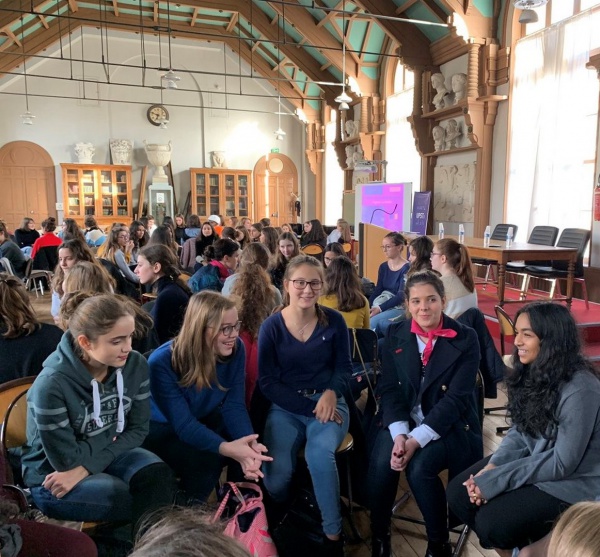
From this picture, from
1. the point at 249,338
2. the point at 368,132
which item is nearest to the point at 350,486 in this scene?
the point at 249,338

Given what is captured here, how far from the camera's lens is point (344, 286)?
2980mm

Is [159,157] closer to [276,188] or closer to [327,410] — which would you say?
[276,188]

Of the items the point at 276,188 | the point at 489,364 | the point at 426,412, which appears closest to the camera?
the point at 426,412

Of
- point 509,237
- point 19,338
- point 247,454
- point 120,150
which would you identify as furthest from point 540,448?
point 120,150

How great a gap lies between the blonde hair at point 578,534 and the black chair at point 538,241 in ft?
17.7

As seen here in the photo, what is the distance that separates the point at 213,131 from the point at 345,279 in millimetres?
12516

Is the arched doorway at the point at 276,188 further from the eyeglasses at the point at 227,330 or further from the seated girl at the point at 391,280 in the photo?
the eyeglasses at the point at 227,330

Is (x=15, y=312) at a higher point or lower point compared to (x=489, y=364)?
higher

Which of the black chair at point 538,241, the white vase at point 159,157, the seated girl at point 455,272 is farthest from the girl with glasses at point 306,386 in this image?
the white vase at point 159,157

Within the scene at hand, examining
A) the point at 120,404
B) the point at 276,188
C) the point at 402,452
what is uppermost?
the point at 276,188

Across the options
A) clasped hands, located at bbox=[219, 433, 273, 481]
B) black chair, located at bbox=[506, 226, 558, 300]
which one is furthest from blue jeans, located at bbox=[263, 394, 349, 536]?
black chair, located at bbox=[506, 226, 558, 300]

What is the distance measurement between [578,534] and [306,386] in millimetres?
1494

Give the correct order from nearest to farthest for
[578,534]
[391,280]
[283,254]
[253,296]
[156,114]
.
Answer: [578,534]
[253,296]
[391,280]
[283,254]
[156,114]

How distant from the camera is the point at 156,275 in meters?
3.00
